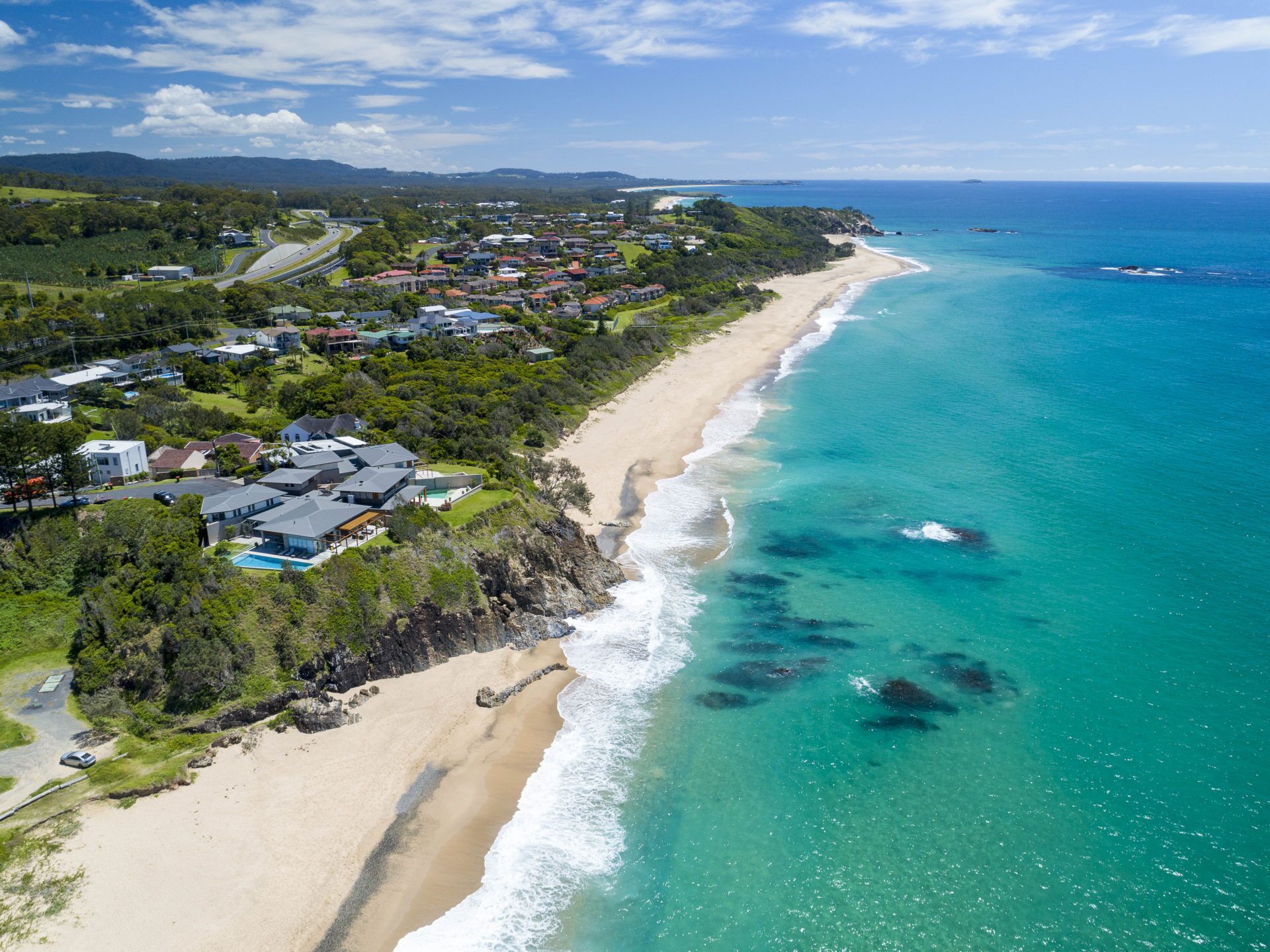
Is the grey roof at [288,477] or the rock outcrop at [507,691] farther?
the grey roof at [288,477]

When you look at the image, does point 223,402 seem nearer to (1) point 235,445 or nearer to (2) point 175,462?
(1) point 235,445

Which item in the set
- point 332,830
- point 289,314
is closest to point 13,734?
point 332,830

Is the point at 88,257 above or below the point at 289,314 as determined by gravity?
above

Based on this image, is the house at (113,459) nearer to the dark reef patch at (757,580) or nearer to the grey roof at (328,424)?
the grey roof at (328,424)

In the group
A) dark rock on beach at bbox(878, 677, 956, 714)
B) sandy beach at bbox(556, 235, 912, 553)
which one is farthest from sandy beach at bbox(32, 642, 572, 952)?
sandy beach at bbox(556, 235, 912, 553)

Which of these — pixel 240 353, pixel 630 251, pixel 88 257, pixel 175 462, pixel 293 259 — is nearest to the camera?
pixel 175 462

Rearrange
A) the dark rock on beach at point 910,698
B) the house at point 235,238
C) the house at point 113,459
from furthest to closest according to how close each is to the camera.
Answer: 1. the house at point 235,238
2. the house at point 113,459
3. the dark rock on beach at point 910,698

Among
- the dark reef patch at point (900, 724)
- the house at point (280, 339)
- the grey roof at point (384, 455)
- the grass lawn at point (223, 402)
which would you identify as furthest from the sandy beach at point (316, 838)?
the house at point (280, 339)

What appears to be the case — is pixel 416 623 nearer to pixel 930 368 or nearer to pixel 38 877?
pixel 38 877
